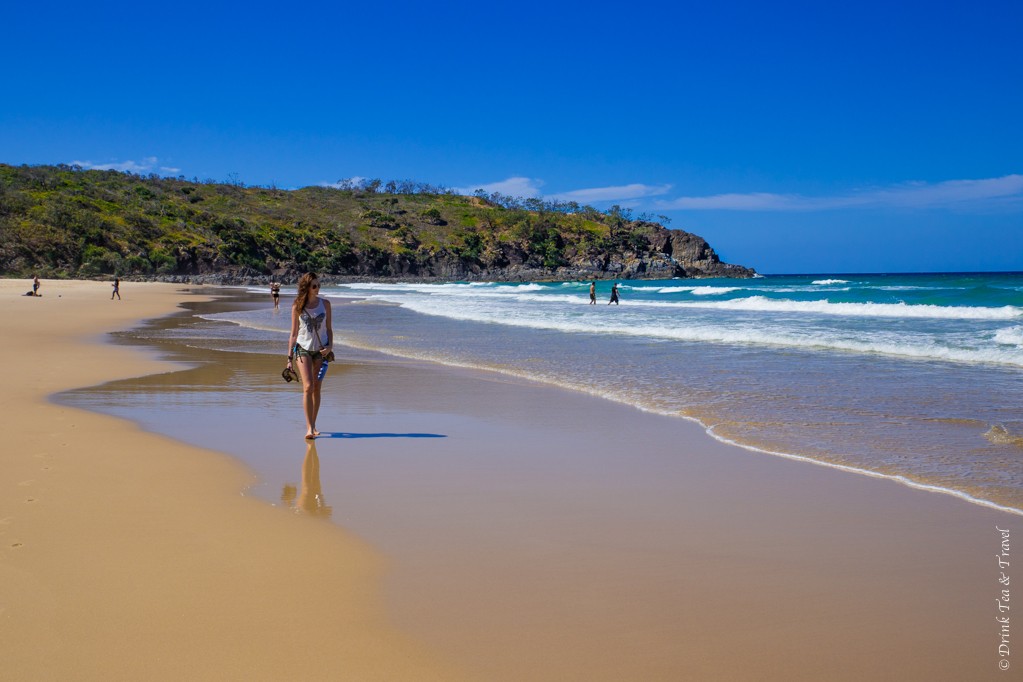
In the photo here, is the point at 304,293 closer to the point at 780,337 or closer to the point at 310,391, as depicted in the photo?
the point at 310,391

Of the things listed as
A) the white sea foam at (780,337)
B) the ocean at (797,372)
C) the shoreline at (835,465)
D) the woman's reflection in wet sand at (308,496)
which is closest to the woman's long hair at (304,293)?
Answer: the woman's reflection in wet sand at (308,496)

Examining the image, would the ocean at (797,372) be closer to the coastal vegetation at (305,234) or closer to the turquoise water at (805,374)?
the turquoise water at (805,374)

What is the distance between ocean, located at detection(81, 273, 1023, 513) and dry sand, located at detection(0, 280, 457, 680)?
3747 millimetres

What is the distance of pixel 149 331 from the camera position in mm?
20188

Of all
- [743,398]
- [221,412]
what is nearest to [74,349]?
[221,412]

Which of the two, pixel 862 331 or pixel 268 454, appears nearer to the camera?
pixel 268 454

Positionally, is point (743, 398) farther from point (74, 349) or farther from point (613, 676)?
point (74, 349)

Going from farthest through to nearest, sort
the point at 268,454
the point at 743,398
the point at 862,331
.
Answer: the point at 862,331 < the point at 743,398 < the point at 268,454

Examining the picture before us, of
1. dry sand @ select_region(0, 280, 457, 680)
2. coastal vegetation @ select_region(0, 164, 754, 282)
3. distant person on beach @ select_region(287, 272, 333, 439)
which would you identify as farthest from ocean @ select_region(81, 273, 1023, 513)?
coastal vegetation @ select_region(0, 164, 754, 282)

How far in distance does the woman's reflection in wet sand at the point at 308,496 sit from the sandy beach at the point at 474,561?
0.03m

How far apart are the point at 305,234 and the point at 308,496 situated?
103m

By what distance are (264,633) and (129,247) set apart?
80446 millimetres

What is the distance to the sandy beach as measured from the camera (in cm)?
302

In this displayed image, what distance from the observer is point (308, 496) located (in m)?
5.18
